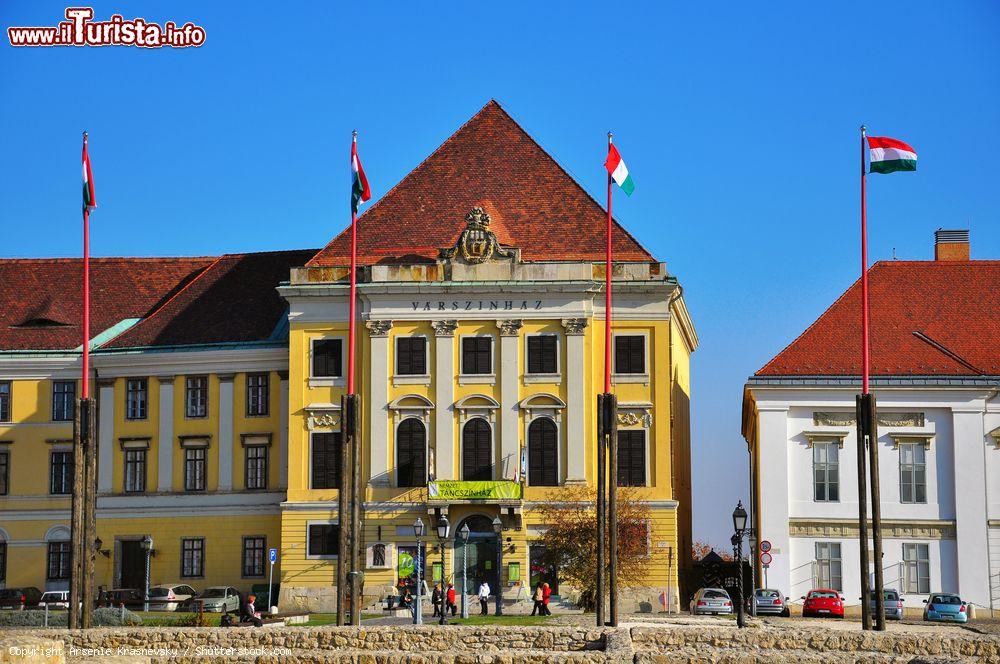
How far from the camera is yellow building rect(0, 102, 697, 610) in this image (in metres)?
64.8

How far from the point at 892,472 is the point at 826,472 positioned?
2.36m

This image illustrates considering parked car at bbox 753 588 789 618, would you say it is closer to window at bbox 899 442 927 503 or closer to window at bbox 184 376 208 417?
window at bbox 899 442 927 503

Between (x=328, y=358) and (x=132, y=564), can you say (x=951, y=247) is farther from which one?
(x=132, y=564)

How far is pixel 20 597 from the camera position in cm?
6384

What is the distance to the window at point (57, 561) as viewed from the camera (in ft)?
228

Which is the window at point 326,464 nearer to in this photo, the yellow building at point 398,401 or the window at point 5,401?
the yellow building at point 398,401

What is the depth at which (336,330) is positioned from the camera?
6644 centimetres

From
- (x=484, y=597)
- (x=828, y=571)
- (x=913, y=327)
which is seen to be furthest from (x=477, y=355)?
(x=913, y=327)

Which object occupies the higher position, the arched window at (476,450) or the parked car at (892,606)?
the arched window at (476,450)

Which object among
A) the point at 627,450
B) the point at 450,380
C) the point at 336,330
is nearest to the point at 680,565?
the point at 627,450

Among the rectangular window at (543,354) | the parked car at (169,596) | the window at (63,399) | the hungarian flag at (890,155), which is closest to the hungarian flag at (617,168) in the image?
the hungarian flag at (890,155)

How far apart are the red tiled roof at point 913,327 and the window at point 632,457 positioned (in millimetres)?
5200

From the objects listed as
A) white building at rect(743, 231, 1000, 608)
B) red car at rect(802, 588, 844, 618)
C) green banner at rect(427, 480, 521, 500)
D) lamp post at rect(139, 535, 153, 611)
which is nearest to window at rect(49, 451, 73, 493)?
lamp post at rect(139, 535, 153, 611)

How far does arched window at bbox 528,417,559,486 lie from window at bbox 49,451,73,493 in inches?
747
